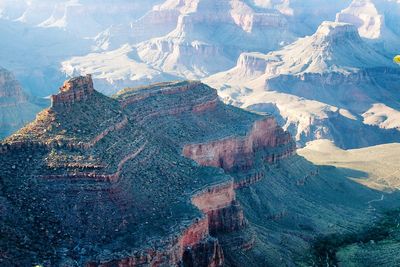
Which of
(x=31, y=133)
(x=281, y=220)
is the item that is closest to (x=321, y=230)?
(x=281, y=220)

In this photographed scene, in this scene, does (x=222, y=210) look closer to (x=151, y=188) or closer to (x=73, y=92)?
(x=151, y=188)

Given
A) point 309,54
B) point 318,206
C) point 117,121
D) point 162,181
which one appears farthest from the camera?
point 309,54

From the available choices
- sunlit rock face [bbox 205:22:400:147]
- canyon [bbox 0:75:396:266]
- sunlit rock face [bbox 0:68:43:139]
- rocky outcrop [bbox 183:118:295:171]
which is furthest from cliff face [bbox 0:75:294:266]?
sunlit rock face [bbox 205:22:400:147]

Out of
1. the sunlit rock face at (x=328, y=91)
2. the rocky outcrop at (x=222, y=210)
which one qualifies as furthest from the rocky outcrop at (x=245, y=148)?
the sunlit rock face at (x=328, y=91)

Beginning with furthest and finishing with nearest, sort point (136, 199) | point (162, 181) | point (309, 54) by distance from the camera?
point (309, 54)
point (162, 181)
point (136, 199)

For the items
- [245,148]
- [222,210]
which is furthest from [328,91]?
[222,210]

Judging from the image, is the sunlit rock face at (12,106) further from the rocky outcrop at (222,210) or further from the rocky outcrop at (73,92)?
the rocky outcrop at (222,210)

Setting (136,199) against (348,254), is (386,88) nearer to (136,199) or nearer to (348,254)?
(348,254)

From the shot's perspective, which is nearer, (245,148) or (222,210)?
(222,210)
